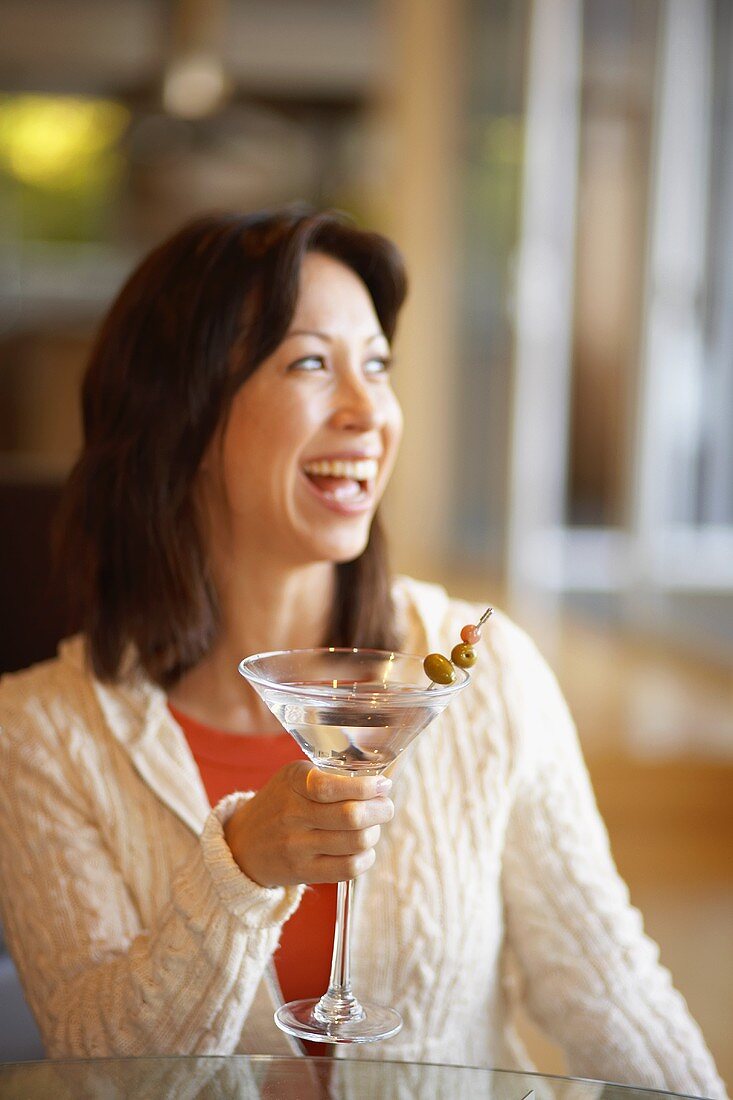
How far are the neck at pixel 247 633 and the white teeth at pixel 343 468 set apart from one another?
12 centimetres

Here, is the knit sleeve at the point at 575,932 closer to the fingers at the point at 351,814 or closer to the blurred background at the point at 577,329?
the fingers at the point at 351,814

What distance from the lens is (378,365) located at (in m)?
1.51

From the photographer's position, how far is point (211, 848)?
1.13 metres

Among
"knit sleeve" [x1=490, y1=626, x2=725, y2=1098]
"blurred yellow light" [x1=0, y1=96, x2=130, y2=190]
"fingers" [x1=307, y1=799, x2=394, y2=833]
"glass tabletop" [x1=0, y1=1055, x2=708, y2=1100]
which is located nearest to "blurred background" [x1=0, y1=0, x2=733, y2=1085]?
"blurred yellow light" [x1=0, y1=96, x2=130, y2=190]

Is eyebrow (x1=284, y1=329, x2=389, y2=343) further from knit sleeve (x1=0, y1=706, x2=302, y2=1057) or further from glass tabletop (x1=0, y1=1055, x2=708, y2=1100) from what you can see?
Result: glass tabletop (x1=0, y1=1055, x2=708, y2=1100)

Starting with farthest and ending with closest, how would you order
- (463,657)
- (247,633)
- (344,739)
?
1. (247,633)
2. (463,657)
3. (344,739)

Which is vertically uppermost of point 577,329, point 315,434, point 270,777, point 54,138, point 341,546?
point 54,138

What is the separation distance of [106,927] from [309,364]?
0.61m

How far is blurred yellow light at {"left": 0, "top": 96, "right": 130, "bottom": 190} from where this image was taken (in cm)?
778

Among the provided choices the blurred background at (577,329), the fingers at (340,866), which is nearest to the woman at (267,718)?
A: the fingers at (340,866)

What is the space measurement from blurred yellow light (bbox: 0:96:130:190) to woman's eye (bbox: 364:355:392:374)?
6.78m

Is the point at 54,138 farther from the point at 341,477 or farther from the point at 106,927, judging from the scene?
the point at 106,927

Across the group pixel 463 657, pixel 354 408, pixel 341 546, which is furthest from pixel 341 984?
pixel 354 408

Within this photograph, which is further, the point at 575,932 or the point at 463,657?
the point at 575,932
